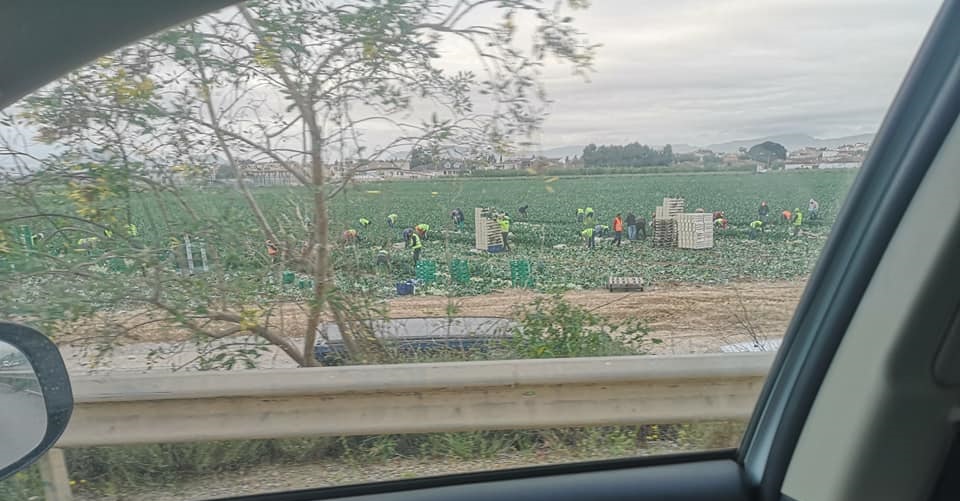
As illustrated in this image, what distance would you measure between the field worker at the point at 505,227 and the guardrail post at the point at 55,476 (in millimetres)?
1537

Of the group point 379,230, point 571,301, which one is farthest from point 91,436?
point 571,301

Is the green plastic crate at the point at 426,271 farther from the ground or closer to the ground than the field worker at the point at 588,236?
closer to the ground

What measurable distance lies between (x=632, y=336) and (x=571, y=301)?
247 millimetres

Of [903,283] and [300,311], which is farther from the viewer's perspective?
[300,311]

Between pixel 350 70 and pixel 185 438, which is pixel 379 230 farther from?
pixel 185 438

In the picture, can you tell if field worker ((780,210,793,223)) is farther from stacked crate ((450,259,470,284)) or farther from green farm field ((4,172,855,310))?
stacked crate ((450,259,470,284))

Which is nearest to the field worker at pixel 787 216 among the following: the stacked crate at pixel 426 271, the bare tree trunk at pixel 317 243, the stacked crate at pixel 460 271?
the stacked crate at pixel 460 271

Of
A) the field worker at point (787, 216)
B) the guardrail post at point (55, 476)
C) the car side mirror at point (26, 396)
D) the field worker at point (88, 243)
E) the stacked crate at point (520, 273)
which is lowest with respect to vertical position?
the guardrail post at point (55, 476)

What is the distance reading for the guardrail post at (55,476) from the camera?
1.85 meters

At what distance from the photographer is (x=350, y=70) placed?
2.11 m

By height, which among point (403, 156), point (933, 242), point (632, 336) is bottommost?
point (632, 336)

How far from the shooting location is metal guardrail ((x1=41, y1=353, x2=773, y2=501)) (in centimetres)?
199

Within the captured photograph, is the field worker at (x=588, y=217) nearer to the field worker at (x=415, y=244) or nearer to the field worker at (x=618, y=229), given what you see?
the field worker at (x=618, y=229)

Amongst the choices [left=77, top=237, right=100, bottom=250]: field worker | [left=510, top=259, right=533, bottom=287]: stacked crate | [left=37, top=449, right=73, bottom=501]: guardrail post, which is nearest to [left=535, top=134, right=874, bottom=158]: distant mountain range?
[left=510, top=259, right=533, bottom=287]: stacked crate
